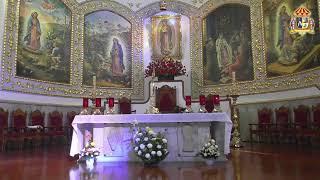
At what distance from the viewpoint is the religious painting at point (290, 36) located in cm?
1023

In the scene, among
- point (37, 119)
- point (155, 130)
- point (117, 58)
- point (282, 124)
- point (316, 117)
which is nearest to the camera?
point (155, 130)

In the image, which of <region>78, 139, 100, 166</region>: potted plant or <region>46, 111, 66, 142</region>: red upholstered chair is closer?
<region>78, 139, 100, 166</region>: potted plant

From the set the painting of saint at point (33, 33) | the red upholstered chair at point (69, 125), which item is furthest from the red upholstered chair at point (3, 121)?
the painting of saint at point (33, 33)

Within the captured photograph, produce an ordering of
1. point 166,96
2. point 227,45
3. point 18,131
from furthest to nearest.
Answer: point 227,45
point 166,96
point 18,131

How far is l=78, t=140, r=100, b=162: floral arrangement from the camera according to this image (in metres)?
6.37

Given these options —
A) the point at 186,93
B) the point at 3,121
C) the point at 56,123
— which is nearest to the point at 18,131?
the point at 3,121

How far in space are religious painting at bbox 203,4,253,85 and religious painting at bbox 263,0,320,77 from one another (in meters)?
0.95

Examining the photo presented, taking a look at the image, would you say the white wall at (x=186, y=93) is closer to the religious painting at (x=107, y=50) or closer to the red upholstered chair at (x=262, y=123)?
the red upholstered chair at (x=262, y=123)

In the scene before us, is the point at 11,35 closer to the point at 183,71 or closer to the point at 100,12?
the point at 100,12

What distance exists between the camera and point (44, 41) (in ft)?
41.4

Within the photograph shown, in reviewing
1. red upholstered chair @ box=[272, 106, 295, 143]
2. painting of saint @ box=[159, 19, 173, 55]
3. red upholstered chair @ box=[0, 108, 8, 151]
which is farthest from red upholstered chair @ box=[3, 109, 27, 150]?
red upholstered chair @ box=[272, 106, 295, 143]

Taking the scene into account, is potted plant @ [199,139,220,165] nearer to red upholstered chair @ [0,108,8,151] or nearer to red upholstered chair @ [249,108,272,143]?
red upholstered chair @ [249,108,272,143]

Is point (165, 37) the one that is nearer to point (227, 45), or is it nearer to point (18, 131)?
A: point (227, 45)

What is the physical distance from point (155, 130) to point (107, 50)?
28.5ft
